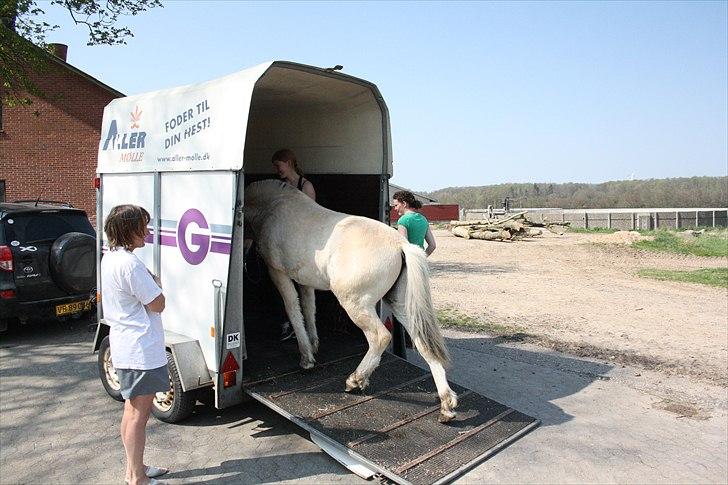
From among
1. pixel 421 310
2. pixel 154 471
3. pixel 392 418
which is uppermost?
pixel 421 310

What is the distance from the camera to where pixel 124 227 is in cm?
344

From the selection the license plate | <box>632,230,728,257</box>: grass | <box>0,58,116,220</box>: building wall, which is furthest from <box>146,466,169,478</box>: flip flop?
<box>632,230,728,257</box>: grass

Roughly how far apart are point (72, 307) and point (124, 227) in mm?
5320

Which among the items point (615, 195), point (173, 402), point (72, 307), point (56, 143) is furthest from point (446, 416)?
point (615, 195)

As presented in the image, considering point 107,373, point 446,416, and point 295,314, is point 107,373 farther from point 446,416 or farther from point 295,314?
point 446,416

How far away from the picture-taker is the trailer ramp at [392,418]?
3951mm

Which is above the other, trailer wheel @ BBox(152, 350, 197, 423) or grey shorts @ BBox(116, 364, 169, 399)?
grey shorts @ BBox(116, 364, 169, 399)

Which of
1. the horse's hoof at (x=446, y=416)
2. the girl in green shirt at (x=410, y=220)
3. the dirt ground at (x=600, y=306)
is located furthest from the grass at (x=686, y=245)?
A: the horse's hoof at (x=446, y=416)

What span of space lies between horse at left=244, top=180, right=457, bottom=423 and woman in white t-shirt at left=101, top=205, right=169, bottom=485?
1.76 m

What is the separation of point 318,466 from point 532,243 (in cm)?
2458

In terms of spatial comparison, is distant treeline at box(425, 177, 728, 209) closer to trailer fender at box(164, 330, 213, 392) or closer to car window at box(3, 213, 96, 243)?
car window at box(3, 213, 96, 243)

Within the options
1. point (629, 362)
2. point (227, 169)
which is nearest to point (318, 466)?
point (227, 169)

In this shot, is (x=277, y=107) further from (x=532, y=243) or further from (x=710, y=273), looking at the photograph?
(x=532, y=243)

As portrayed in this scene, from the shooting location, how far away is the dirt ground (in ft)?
25.2
